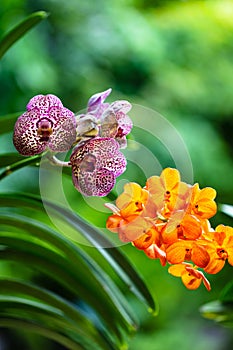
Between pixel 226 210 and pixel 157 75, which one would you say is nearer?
pixel 226 210

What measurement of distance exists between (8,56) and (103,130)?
1171 mm

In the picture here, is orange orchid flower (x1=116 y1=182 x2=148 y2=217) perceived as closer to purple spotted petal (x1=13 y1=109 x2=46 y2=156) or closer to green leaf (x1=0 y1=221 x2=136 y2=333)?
purple spotted petal (x1=13 y1=109 x2=46 y2=156)

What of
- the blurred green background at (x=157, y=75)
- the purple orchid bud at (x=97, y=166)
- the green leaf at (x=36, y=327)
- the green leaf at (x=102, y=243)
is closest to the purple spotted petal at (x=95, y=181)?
the purple orchid bud at (x=97, y=166)

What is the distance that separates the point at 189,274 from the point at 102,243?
0.18 meters

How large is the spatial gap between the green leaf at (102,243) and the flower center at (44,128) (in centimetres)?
20

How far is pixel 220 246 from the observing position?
1.54ft

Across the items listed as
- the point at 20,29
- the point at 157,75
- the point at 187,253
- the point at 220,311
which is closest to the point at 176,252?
the point at 187,253

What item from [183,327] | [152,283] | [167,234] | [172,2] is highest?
[172,2]

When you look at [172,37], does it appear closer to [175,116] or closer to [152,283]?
[175,116]

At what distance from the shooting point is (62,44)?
5.62 feet

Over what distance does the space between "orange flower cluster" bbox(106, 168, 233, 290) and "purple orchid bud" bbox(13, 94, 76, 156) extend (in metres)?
0.06

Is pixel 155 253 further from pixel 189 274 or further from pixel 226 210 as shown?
pixel 226 210

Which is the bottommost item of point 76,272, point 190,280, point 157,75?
point 190,280

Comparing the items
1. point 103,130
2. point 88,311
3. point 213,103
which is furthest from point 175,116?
point 103,130
